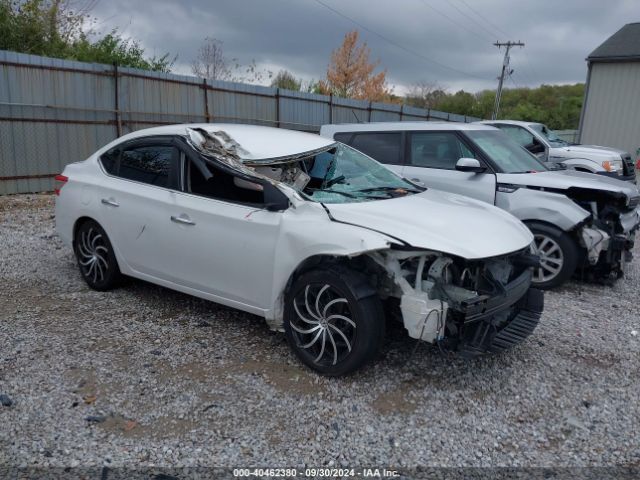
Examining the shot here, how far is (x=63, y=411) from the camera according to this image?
306 cm

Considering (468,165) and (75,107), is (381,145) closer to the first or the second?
(468,165)

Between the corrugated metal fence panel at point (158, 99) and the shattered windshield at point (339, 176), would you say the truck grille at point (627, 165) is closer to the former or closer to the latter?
the corrugated metal fence panel at point (158, 99)

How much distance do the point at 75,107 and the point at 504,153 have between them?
818 cm

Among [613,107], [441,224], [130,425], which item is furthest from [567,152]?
[613,107]

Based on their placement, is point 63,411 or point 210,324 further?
point 210,324

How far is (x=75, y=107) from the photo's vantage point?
10.2 meters

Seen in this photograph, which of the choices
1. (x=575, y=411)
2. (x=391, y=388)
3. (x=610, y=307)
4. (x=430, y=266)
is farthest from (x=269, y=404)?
(x=610, y=307)

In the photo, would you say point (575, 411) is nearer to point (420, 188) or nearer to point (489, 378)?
point (489, 378)

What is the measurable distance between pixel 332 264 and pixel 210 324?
56.8 inches

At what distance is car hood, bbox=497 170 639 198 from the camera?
569 centimetres

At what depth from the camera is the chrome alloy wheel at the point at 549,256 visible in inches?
216

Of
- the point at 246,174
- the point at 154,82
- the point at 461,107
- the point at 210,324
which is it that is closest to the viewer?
the point at 246,174

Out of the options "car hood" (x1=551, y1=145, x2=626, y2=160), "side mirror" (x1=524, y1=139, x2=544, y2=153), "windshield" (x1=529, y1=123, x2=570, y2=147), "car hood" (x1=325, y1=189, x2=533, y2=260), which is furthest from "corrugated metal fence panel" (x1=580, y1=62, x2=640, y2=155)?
"car hood" (x1=325, y1=189, x2=533, y2=260)

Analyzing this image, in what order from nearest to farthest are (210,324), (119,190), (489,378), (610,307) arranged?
(489,378) → (210,324) → (119,190) → (610,307)
